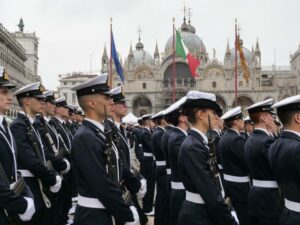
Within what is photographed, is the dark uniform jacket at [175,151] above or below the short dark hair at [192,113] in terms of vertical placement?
below

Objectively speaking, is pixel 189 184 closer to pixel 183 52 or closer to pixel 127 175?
pixel 127 175

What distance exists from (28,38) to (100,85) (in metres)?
74.9

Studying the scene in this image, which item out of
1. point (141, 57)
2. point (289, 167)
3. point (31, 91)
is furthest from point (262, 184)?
point (141, 57)

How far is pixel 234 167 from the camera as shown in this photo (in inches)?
235

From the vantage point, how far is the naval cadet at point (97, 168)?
12.0ft

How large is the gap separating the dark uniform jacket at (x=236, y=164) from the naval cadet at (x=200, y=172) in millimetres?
1695

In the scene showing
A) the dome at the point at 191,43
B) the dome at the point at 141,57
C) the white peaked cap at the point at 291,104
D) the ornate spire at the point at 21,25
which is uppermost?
the ornate spire at the point at 21,25

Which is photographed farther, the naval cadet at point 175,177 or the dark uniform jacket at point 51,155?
the dark uniform jacket at point 51,155

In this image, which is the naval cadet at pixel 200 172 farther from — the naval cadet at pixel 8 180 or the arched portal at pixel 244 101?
the arched portal at pixel 244 101

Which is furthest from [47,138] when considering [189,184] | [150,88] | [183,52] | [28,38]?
[28,38]

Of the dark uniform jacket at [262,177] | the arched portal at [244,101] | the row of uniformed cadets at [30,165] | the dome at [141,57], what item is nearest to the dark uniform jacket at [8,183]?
the row of uniformed cadets at [30,165]

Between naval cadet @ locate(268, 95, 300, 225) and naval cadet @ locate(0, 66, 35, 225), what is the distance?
7.95ft

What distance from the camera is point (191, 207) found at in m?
4.09

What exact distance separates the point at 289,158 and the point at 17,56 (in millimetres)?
56739
